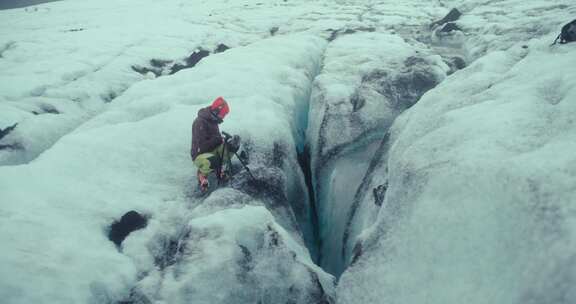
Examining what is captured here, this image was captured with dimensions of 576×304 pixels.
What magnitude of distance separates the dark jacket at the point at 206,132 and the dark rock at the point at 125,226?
1647 mm

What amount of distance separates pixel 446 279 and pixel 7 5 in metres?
75.9

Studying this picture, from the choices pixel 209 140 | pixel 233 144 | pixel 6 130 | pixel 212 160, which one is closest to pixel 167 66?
pixel 6 130

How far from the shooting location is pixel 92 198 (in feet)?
21.1

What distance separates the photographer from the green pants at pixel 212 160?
6.78m

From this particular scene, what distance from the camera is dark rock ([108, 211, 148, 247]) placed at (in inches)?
231

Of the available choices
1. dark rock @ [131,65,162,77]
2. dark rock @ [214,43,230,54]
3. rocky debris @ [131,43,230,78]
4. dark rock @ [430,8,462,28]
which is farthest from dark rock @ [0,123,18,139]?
dark rock @ [430,8,462,28]

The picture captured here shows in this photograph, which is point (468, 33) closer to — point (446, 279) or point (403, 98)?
point (403, 98)

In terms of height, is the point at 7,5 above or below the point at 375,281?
below

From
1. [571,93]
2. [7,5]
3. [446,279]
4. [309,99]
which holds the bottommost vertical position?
[7,5]

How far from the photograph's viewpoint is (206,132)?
23.0ft

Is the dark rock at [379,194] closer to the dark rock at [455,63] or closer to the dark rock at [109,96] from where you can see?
the dark rock at [455,63]

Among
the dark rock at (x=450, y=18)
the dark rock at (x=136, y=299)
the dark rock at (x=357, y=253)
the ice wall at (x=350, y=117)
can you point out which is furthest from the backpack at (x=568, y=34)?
the dark rock at (x=450, y=18)

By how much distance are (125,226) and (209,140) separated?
213cm

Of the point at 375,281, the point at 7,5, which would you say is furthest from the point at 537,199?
the point at 7,5
